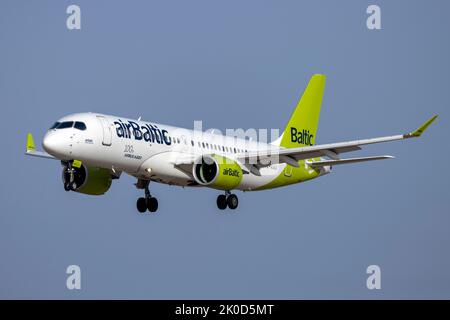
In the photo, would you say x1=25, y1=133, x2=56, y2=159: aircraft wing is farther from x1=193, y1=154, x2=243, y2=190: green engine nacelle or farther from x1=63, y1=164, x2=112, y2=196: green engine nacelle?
x1=193, y1=154, x2=243, y2=190: green engine nacelle

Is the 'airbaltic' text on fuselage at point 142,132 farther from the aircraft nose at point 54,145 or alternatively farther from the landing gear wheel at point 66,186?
the landing gear wheel at point 66,186

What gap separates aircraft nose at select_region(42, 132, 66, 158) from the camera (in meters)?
59.1

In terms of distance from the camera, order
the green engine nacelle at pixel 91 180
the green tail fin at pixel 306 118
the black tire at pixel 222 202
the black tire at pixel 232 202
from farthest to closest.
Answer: the green tail fin at pixel 306 118 < the black tire at pixel 222 202 < the black tire at pixel 232 202 < the green engine nacelle at pixel 91 180

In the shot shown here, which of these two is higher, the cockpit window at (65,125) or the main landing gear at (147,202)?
the cockpit window at (65,125)

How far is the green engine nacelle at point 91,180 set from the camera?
65.9m

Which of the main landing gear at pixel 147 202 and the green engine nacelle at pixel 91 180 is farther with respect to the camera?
the main landing gear at pixel 147 202

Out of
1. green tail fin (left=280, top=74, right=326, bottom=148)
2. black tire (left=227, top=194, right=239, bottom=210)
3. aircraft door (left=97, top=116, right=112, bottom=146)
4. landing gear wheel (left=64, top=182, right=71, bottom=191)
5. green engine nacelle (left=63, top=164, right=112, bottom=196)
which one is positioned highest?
green tail fin (left=280, top=74, right=326, bottom=148)

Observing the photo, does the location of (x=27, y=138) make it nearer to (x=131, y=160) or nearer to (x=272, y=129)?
(x=131, y=160)

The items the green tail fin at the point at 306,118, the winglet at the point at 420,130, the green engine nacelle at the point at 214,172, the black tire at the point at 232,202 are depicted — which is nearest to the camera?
the winglet at the point at 420,130

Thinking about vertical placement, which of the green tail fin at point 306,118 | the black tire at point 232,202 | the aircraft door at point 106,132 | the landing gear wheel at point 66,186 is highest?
the green tail fin at point 306,118

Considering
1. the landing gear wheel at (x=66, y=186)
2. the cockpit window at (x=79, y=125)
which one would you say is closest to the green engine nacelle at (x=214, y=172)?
the landing gear wheel at (x=66, y=186)

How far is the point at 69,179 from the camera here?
62.8m

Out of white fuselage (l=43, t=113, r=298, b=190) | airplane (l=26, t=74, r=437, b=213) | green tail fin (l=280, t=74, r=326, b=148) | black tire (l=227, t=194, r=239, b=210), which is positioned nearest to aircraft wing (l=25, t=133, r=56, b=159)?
airplane (l=26, t=74, r=437, b=213)

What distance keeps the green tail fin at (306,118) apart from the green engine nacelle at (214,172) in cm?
943
